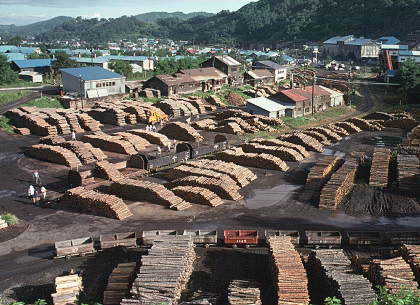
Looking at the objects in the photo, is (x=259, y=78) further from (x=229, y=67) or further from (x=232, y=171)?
(x=232, y=171)

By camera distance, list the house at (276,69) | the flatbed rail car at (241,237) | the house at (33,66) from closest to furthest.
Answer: the flatbed rail car at (241,237) < the house at (33,66) < the house at (276,69)

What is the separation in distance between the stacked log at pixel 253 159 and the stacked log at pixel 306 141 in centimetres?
663

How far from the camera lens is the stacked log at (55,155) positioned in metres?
35.8

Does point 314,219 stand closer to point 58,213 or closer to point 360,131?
point 58,213

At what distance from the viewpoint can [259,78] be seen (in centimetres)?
8369

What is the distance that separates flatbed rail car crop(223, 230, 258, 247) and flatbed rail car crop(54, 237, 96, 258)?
6.65 metres

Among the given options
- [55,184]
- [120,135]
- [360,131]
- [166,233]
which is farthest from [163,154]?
A: [360,131]

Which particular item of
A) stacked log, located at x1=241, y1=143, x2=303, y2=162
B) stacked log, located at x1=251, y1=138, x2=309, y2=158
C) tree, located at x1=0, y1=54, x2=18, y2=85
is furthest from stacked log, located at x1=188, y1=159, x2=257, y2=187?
tree, located at x1=0, y1=54, x2=18, y2=85

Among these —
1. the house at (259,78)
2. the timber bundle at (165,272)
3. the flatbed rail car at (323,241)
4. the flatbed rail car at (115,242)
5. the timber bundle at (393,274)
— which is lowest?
the flatbed rail car at (323,241)

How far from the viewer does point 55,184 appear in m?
31.7

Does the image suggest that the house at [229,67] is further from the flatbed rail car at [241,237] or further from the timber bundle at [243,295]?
the timber bundle at [243,295]

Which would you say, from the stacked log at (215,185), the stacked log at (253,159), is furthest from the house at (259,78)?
the stacked log at (215,185)

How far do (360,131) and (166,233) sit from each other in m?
34.5

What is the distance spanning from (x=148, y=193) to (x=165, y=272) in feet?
36.8
